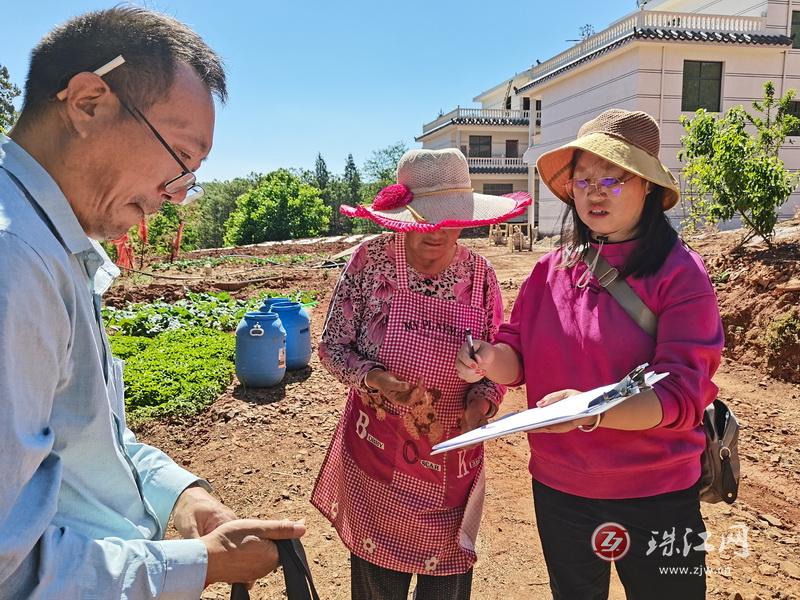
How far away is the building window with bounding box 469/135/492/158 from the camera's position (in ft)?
112

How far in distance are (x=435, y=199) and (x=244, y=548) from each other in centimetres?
144

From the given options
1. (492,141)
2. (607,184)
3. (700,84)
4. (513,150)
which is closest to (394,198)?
(607,184)

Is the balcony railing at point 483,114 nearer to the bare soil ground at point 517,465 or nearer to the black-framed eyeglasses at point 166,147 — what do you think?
the bare soil ground at point 517,465

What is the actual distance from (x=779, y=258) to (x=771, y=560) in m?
5.90

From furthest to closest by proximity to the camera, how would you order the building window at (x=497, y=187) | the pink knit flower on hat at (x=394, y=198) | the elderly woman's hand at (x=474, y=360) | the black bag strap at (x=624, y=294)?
the building window at (x=497, y=187)
the pink knit flower on hat at (x=394, y=198)
the elderly woman's hand at (x=474, y=360)
the black bag strap at (x=624, y=294)

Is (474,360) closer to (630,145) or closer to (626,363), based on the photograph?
(626,363)

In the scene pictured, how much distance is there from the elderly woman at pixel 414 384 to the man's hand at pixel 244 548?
0.84m

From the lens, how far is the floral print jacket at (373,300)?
85.4 inches

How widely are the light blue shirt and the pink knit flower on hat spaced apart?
1195 millimetres

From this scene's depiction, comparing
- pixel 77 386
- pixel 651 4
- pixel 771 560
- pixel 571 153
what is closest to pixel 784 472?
pixel 771 560

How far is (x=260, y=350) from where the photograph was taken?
5277mm

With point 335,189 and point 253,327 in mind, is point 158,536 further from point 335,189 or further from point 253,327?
point 335,189

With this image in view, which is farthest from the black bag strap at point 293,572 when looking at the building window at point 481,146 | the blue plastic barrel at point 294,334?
the building window at point 481,146

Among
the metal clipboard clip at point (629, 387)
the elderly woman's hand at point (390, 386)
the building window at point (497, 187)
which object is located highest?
the building window at point (497, 187)
